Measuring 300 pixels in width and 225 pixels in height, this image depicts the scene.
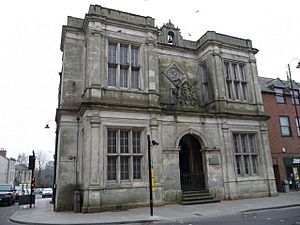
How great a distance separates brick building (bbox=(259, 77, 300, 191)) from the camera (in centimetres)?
2250

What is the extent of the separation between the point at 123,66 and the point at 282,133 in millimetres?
16243

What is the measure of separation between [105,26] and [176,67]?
5.99m

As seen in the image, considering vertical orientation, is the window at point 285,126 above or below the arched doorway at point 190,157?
above

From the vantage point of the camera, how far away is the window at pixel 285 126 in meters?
23.8

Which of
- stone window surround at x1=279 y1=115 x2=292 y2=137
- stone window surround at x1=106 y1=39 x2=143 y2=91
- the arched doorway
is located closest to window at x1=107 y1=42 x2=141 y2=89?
stone window surround at x1=106 y1=39 x2=143 y2=91

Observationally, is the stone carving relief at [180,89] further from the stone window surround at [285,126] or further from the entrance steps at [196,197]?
the stone window surround at [285,126]

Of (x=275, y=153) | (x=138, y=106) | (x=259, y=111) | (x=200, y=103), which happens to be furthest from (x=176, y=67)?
(x=275, y=153)

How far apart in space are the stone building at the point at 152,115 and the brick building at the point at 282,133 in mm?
5076

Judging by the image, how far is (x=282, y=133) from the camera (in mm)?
23578

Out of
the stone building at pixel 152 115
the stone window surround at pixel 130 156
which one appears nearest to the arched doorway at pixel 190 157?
the stone building at pixel 152 115

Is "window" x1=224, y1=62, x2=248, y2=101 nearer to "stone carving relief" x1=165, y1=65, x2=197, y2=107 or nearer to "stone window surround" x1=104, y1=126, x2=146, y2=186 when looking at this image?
"stone carving relief" x1=165, y1=65, x2=197, y2=107

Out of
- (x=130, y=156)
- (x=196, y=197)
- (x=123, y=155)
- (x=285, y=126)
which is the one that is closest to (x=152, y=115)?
(x=130, y=156)

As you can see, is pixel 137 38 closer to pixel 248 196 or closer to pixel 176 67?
pixel 176 67

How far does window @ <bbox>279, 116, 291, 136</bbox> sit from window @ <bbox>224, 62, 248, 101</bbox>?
6923 millimetres
